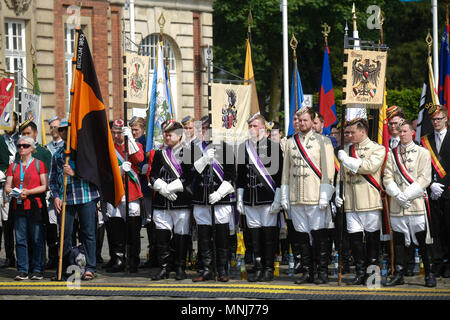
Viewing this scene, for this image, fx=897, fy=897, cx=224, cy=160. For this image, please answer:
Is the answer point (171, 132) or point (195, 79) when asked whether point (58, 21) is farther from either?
point (171, 132)

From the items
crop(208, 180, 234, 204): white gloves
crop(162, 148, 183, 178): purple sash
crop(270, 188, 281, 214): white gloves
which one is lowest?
crop(270, 188, 281, 214): white gloves

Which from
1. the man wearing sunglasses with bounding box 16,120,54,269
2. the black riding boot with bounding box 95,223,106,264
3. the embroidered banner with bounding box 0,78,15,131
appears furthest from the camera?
the embroidered banner with bounding box 0,78,15,131

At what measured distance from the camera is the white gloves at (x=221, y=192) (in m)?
10.5

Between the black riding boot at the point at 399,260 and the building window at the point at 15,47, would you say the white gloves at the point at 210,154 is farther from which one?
the building window at the point at 15,47

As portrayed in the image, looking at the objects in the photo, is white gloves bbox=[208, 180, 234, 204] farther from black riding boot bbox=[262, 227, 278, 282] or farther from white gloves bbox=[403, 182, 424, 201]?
white gloves bbox=[403, 182, 424, 201]

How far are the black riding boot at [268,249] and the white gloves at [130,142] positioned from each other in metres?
2.02

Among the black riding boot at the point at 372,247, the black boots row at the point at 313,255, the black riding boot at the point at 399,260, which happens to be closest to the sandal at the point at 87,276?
the black boots row at the point at 313,255

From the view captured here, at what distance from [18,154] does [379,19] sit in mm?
4809

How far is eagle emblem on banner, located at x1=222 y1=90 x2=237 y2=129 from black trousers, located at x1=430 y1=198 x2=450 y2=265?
2.64m

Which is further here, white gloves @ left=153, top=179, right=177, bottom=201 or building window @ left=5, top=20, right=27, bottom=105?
building window @ left=5, top=20, right=27, bottom=105

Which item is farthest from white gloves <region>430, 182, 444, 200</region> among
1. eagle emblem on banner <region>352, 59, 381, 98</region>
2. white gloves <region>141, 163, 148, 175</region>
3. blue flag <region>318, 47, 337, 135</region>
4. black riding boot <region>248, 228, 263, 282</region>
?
blue flag <region>318, 47, 337, 135</region>

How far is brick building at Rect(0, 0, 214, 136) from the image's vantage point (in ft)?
77.6

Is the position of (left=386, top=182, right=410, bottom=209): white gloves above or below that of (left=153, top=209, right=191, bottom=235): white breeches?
above

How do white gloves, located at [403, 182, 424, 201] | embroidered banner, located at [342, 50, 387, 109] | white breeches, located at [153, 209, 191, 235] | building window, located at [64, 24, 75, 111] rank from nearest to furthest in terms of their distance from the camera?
1. white gloves, located at [403, 182, 424, 201]
2. embroidered banner, located at [342, 50, 387, 109]
3. white breeches, located at [153, 209, 191, 235]
4. building window, located at [64, 24, 75, 111]
